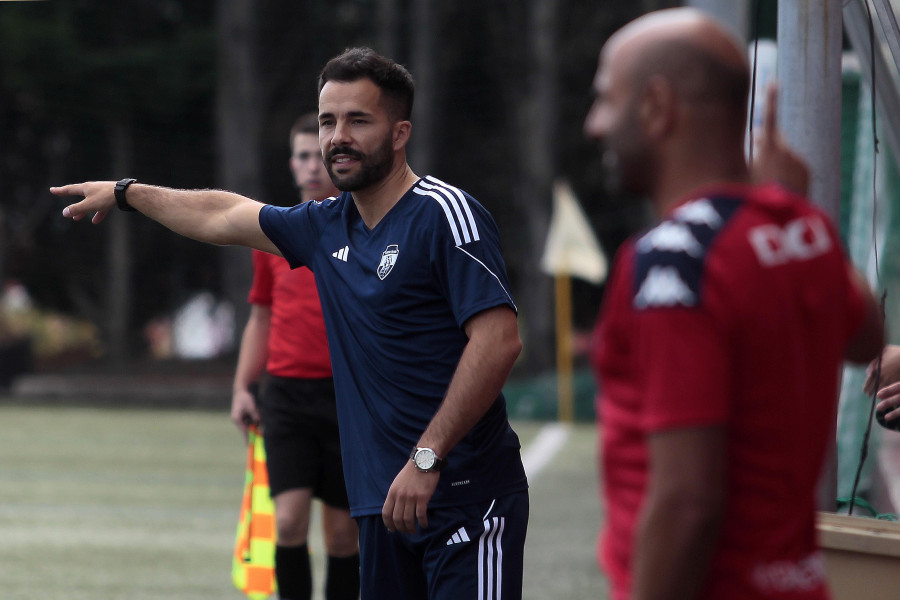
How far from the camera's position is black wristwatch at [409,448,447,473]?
366 cm

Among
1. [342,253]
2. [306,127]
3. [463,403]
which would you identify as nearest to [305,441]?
[306,127]

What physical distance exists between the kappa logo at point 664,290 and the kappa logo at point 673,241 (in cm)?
4

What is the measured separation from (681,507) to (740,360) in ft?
0.78

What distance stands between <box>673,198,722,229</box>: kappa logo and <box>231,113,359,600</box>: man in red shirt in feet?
13.6

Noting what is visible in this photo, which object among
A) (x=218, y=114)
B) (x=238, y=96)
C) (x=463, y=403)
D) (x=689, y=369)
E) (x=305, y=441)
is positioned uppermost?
(x=238, y=96)

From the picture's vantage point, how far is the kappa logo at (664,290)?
6.60ft

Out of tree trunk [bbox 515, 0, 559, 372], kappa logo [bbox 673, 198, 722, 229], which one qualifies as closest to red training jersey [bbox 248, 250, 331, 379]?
kappa logo [bbox 673, 198, 722, 229]

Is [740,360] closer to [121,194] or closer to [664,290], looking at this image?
[664,290]

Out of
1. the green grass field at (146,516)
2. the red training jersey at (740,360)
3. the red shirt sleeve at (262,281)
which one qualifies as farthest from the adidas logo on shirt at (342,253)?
the green grass field at (146,516)

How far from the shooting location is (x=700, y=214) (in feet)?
6.84

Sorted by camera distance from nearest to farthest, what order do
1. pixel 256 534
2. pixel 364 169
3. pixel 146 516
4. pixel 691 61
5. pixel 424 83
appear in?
pixel 691 61
pixel 364 169
pixel 256 534
pixel 146 516
pixel 424 83

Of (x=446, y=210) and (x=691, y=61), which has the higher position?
(x=691, y=61)

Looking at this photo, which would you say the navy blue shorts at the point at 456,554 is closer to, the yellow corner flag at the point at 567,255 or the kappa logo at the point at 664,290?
the kappa logo at the point at 664,290

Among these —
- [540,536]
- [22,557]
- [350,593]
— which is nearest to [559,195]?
[540,536]
